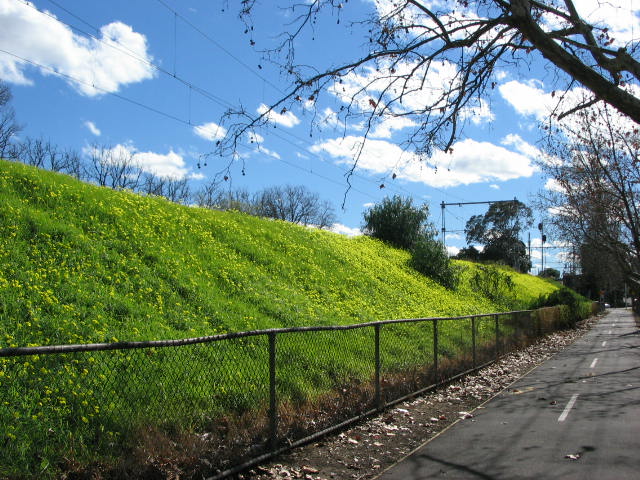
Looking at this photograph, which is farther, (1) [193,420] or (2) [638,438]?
(2) [638,438]

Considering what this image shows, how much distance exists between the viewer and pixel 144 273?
1118 centimetres

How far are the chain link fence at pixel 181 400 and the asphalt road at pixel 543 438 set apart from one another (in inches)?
55.3

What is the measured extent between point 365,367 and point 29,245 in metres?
6.35

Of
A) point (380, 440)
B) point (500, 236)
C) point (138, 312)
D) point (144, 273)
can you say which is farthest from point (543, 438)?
point (500, 236)

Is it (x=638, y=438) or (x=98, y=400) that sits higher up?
(x=98, y=400)

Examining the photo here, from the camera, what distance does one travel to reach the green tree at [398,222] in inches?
1427

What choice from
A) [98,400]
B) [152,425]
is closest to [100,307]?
[98,400]

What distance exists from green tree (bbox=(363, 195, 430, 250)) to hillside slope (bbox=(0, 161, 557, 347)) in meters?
14.6

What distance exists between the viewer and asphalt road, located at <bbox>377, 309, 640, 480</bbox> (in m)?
5.59

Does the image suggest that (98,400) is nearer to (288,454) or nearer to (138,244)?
(288,454)

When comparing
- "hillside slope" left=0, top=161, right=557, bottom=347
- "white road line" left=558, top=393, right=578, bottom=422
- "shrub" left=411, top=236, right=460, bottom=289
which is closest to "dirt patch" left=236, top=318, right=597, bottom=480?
"white road line" left=558, top=393, right=578, bottom=422

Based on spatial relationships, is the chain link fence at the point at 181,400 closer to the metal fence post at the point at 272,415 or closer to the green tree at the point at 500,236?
the metal fence post at the point at 272,415

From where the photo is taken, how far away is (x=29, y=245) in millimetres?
9992

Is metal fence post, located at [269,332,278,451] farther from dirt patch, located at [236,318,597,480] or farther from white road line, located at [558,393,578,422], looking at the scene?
white road line, located at [558,393,578,422]
